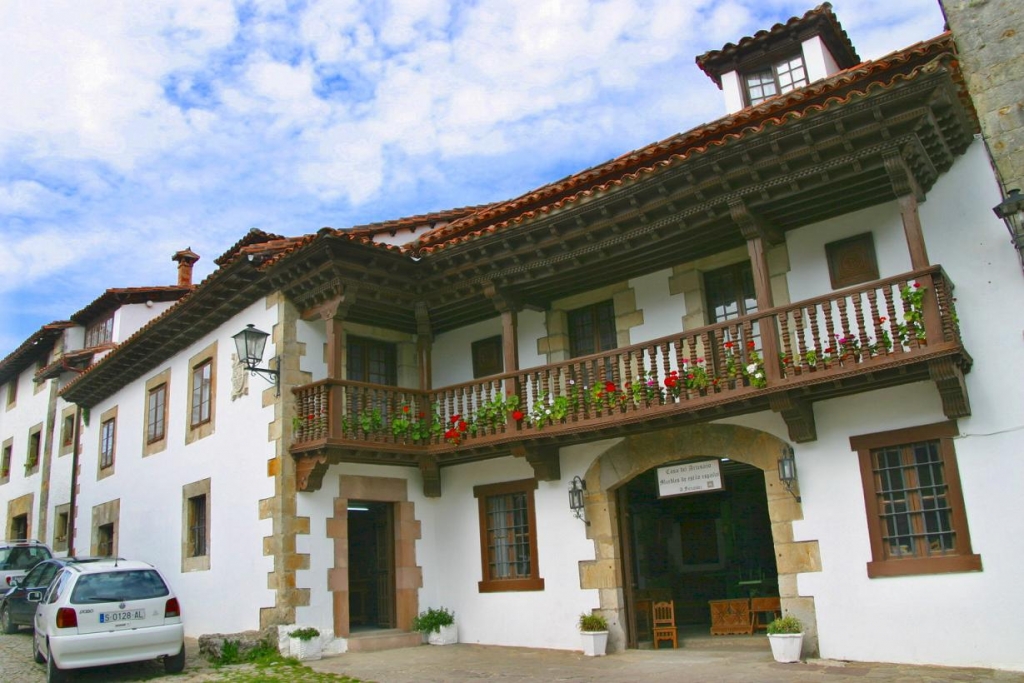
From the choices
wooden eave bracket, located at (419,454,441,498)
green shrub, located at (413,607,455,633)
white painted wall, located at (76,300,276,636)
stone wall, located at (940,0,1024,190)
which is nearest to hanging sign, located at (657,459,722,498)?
wooden eave bracket, located at (419,454,441,498)

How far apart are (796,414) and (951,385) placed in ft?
5.44

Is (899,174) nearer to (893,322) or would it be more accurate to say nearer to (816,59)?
(893,322)

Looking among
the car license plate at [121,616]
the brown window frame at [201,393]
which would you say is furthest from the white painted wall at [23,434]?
the car license plate at [121,616]

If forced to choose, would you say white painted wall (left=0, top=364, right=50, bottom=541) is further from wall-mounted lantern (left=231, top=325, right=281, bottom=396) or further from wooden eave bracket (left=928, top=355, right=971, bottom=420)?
wooden eave bracket (left=928, top=355, right=971, bottom=420)

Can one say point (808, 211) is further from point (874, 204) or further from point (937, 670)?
point (937, 670)

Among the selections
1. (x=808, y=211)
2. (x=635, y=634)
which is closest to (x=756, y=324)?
(x=808, y=211)

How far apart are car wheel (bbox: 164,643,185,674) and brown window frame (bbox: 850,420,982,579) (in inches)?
312

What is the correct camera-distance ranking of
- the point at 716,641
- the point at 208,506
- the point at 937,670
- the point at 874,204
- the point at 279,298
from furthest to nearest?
the point at 208,506 < the point at 279,298 < the point at 716,641 < the point at 874,204 < the point at 937,670

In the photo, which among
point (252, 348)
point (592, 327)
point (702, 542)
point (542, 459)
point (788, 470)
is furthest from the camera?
point (702, 542)

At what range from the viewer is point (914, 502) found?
9500mm

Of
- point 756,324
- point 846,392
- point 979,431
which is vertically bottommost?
point 979,431

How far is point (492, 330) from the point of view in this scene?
14102mm

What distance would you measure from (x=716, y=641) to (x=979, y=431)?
4760mm

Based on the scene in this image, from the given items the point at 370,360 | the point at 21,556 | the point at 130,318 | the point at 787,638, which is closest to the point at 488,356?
the point at 370,360
